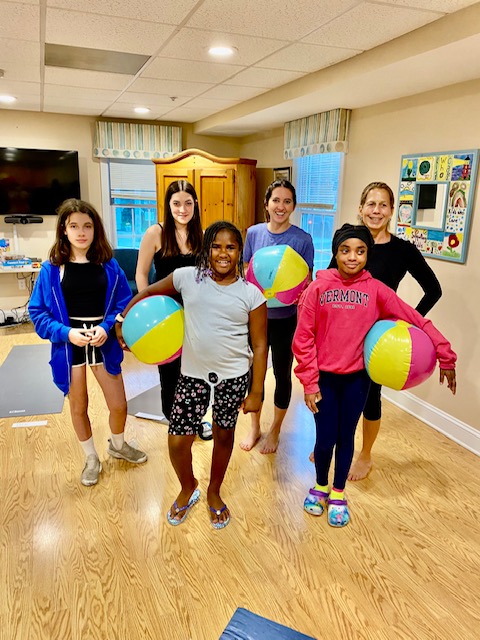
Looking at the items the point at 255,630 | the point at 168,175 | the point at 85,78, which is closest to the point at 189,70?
the point at 85,78

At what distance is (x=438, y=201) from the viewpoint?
2959 mm

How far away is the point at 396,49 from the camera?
2.32 m

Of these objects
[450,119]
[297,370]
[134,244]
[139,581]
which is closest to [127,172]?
[134,244]

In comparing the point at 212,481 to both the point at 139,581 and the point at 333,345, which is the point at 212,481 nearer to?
the point at 139,581

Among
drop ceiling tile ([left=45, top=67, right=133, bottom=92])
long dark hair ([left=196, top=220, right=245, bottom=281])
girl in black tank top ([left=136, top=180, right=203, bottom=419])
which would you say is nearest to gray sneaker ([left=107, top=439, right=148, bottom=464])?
girl in black tank top ([left=136, top=180, right=203, bottom=419])

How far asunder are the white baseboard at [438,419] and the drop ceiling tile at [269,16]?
7.68ft

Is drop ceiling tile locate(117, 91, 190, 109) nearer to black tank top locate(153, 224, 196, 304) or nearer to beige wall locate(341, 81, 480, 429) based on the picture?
beige wall locate(341, 81, 480, 429)

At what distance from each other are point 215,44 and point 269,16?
502 millimetres

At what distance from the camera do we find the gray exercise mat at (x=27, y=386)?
3168mm

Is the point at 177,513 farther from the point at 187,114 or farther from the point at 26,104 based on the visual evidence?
the point at 26,104

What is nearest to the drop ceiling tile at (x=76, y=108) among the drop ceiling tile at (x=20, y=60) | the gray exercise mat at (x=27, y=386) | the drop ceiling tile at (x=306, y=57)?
the drop ceiling tile at (x=20, y=60)

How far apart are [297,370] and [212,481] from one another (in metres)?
0.64

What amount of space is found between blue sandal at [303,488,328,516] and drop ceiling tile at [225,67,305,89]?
2.48 meters

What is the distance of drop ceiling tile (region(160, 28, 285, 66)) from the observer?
234 cm
